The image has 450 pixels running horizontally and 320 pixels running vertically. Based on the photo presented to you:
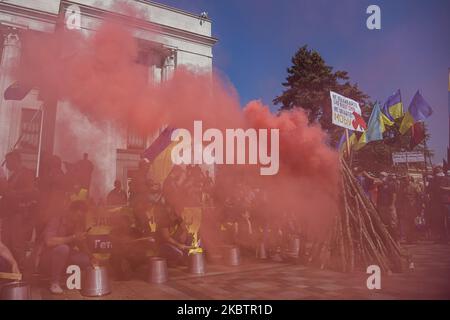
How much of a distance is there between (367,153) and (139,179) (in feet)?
60.5

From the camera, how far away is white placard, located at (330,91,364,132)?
6.82m

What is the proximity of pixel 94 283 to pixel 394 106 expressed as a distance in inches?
552

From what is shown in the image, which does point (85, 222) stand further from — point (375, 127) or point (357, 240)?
point (375, 127)

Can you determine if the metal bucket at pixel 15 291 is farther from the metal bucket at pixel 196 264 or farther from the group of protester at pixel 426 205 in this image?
the group of protester at pixel 426 205

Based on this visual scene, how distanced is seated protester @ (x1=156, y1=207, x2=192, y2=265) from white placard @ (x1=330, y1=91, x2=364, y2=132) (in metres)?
3.99

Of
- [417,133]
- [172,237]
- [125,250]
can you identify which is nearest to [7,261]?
[125,250]

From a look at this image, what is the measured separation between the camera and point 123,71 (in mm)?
7023

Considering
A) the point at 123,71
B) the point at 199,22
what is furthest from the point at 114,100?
the point at 199,22

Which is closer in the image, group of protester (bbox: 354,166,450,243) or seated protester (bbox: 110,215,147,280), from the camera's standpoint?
seated protester (bbox: 110,215,147,280)

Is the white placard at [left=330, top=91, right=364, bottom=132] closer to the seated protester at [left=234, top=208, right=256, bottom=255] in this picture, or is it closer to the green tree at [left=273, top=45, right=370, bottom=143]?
the seated protester at [left=234, top=208, right=256, bottom=255]

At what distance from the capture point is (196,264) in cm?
523

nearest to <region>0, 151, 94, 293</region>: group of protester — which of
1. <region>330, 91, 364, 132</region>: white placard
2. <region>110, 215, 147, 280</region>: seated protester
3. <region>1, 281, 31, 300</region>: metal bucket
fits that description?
<region>110, 215, 147, 280</region>: seated protester
